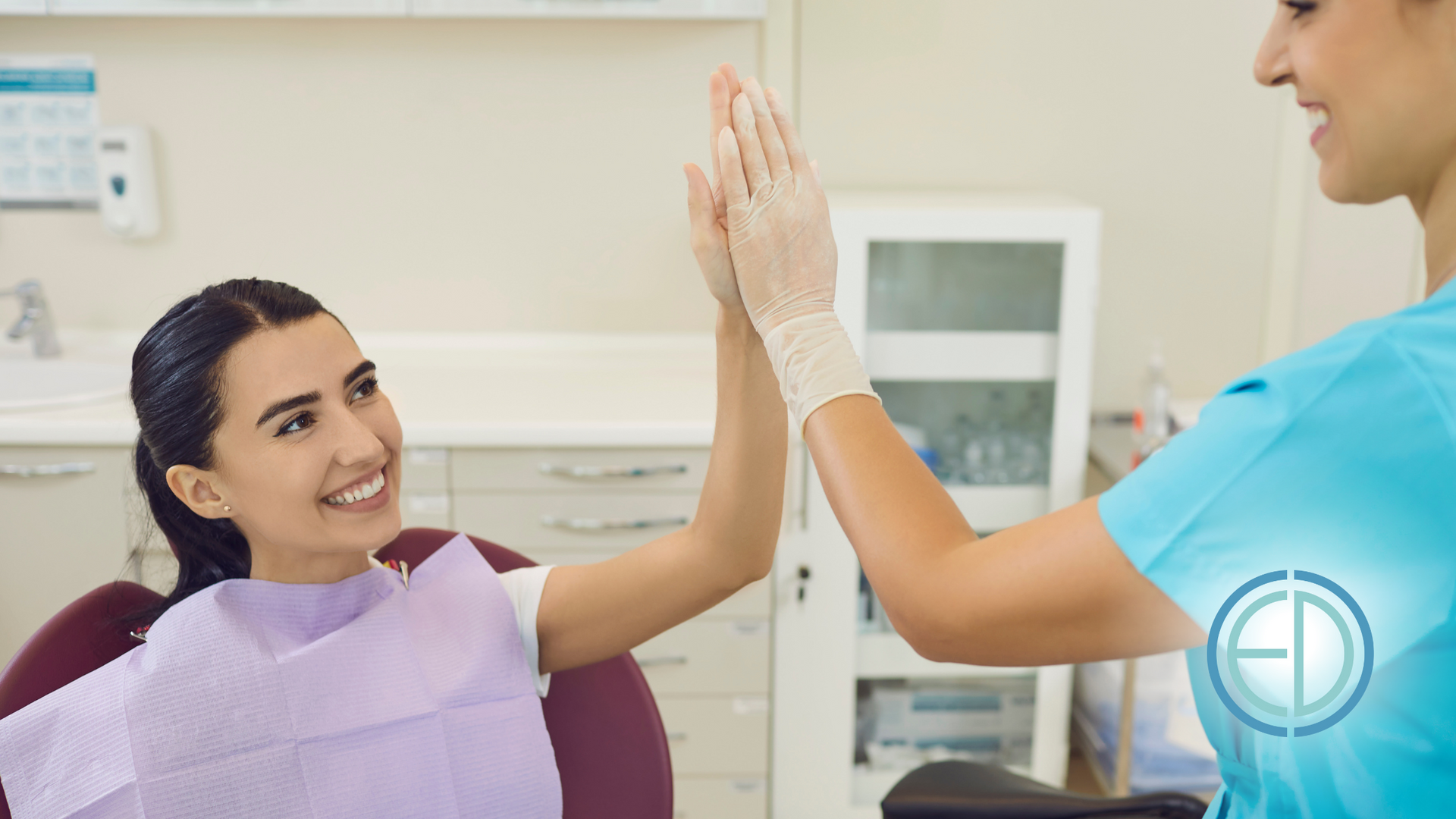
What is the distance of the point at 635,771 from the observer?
1191mm

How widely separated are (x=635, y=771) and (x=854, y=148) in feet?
5.45

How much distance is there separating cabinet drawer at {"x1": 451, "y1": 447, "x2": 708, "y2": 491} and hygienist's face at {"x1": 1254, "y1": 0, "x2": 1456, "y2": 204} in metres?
1.38

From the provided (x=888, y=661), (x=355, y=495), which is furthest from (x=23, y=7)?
(x=888, y=661)

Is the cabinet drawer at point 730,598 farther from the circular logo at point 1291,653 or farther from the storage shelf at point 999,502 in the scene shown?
the circular logo at point 1291,653

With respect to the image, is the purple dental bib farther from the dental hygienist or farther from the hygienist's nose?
the hygienist's nose

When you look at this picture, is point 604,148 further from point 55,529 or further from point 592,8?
point 55,529

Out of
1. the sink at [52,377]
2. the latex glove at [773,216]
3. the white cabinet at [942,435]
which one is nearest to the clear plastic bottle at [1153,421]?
the white cabinet at [942,435]

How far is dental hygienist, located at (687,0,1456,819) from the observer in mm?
641

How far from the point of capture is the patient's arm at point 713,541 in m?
1.10

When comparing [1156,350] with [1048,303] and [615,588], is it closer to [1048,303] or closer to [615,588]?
[1048,303]

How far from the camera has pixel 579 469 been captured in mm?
2016

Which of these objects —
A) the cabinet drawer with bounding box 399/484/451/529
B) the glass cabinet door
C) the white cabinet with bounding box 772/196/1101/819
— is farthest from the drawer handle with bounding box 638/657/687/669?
the glass cabinet door

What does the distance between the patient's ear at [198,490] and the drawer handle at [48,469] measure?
1137 mm

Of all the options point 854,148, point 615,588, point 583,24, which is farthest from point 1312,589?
point 583,24
